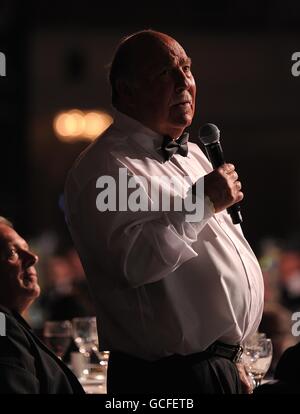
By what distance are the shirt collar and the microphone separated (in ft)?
0.39

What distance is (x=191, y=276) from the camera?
238cm

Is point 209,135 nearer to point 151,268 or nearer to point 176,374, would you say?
point 151,268

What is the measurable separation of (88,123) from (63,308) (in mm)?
9128

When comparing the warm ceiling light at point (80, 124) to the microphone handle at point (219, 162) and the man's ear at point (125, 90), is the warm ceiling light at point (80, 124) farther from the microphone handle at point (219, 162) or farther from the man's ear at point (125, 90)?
the microphone handle at point (219, 162)

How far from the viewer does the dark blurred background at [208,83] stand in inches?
544

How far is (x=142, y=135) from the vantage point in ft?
8.18

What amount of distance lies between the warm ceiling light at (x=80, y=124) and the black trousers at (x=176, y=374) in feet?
37.3

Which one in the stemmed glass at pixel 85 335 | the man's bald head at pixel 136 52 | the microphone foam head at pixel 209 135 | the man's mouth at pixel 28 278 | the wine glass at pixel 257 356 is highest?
the man's bald head at pixel 136 52

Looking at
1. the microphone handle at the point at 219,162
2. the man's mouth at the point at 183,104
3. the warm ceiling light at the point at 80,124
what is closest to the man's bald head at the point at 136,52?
the man's mouth at the point at 183,104

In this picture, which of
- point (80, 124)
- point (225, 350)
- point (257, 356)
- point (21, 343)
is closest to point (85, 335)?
point (257, 356)

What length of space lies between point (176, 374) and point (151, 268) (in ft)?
0.96

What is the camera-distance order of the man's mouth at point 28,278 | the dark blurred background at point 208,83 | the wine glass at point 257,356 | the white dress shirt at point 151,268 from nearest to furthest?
1. the white dress shirt at point 151,268
2. the man's mouth at point 28,278
3. the wine glass at point 257,356
4. the dark blurred background at point 208,83

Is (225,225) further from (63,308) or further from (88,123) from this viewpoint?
(88,123)

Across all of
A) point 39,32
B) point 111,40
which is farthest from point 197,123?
point 39,32
